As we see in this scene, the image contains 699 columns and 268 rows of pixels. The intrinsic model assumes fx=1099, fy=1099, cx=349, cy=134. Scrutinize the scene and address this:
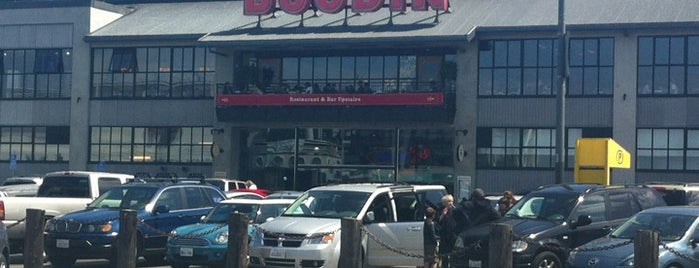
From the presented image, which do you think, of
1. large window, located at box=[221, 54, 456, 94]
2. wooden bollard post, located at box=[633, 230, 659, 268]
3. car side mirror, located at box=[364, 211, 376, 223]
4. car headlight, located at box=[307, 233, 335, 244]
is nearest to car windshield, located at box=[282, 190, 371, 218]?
car side mirror, located at box=[364, 211, 376, 223]

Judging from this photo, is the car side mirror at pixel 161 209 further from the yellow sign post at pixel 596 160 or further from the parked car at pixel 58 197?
the yellow sign post at pixel 596 160

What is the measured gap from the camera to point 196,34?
157ft

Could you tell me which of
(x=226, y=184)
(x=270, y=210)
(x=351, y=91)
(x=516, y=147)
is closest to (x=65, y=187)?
(x=270, y=210)

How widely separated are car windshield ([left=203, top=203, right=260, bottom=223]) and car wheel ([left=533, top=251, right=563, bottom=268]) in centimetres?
637

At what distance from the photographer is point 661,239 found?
54.0 feet

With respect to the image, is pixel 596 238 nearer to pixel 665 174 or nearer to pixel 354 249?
pixel 354 249

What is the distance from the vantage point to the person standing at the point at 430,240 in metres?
18.2

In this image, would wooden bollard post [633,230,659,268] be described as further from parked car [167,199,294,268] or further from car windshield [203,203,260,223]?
car windshield [203,203,260,223]

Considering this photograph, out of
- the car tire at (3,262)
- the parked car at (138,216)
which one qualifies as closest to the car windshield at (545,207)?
the parked car at (138,216)

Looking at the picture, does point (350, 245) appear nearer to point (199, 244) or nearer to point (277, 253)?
point (277, 253)

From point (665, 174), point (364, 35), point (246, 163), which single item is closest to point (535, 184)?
point (665, 174)

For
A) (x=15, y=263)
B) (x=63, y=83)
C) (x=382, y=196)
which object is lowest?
(x=15, y=263)

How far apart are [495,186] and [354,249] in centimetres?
2817

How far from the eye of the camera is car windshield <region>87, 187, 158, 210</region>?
22109 mm
